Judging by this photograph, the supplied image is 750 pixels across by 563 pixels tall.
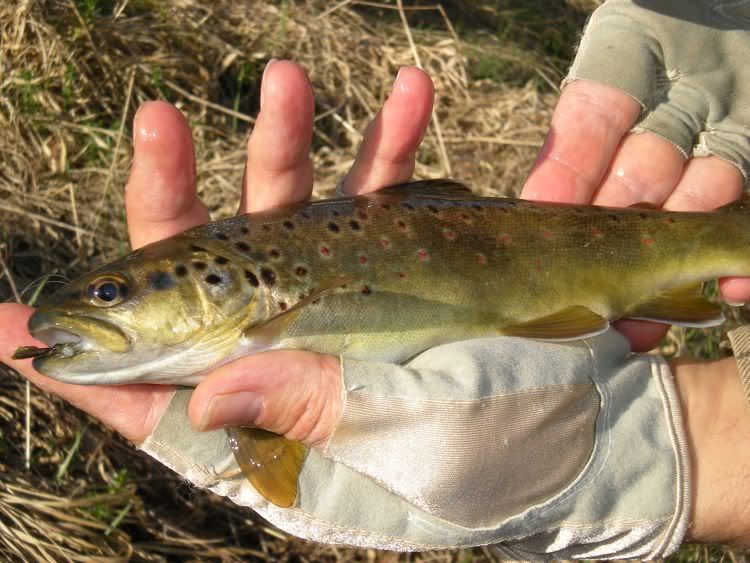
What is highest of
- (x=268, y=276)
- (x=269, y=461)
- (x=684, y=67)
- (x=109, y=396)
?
(x=684, y=67)

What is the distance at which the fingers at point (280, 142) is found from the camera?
3025 mm

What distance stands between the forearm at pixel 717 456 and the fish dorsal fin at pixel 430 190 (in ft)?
4.29

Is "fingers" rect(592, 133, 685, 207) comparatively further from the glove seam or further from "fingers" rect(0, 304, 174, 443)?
"fingers" rect(0, 304, 174, 443)

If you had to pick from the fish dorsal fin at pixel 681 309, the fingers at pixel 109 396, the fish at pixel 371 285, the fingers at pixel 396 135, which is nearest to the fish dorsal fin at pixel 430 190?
the fish at pixel 371 285

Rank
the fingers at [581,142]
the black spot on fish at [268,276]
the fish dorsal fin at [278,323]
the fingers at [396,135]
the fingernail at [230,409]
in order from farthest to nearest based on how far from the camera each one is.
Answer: the fingers at [581,142]
the fingers at [396,135]
the black spot on fish at [268,276]
the fish dorsal fin at [278,323]
the fingernail at [230,409]

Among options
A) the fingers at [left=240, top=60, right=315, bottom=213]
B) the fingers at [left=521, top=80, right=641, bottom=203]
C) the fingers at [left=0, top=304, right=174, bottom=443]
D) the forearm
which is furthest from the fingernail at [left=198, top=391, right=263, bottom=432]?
the fingers at [left=521, top=80, right=641, bottom=203]

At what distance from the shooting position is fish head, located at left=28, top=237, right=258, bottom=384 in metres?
2.53

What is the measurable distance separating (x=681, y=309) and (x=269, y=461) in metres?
1.88

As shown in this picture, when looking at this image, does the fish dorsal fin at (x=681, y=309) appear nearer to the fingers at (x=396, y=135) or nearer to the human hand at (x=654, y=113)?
the human hand at (x=654, y=113)

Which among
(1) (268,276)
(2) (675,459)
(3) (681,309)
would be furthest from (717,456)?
(1) (268,276)

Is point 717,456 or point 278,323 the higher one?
point 278,323

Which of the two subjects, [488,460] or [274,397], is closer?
[274,397]

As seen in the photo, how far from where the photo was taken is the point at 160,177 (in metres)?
3.01

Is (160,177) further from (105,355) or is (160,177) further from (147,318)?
(105,355)
